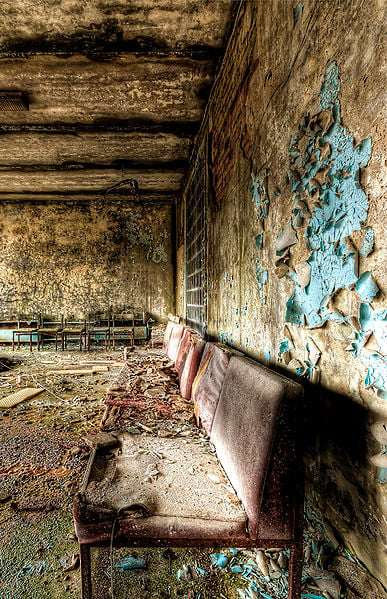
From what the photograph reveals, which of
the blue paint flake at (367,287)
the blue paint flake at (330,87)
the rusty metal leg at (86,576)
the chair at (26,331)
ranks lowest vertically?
the rusty metal leg at (86,576)

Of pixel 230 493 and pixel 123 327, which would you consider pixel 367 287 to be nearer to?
pixel 230 493

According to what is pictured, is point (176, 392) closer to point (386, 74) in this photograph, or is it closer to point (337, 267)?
point (337, 267)

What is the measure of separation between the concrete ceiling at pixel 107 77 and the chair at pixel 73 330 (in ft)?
11.8

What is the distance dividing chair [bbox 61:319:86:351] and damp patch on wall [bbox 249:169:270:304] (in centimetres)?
634

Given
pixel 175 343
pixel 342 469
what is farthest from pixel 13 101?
pixel 342 469

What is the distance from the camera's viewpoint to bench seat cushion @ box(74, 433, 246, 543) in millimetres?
1064

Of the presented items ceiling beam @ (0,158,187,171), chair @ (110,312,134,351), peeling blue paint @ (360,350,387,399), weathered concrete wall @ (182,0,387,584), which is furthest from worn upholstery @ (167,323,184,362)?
chair @ (110,312,134,351)

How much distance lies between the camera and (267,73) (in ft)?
5.58

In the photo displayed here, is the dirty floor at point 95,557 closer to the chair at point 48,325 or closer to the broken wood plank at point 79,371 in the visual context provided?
the broken wood plank at point 79,371

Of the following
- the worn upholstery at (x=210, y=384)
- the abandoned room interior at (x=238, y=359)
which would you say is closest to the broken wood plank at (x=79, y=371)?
the abandoned room interior at (x=238, y=359)

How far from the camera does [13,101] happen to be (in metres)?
3.68

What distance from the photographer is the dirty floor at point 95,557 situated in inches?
43.9

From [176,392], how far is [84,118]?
12.8ft

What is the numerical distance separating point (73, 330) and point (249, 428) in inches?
273
